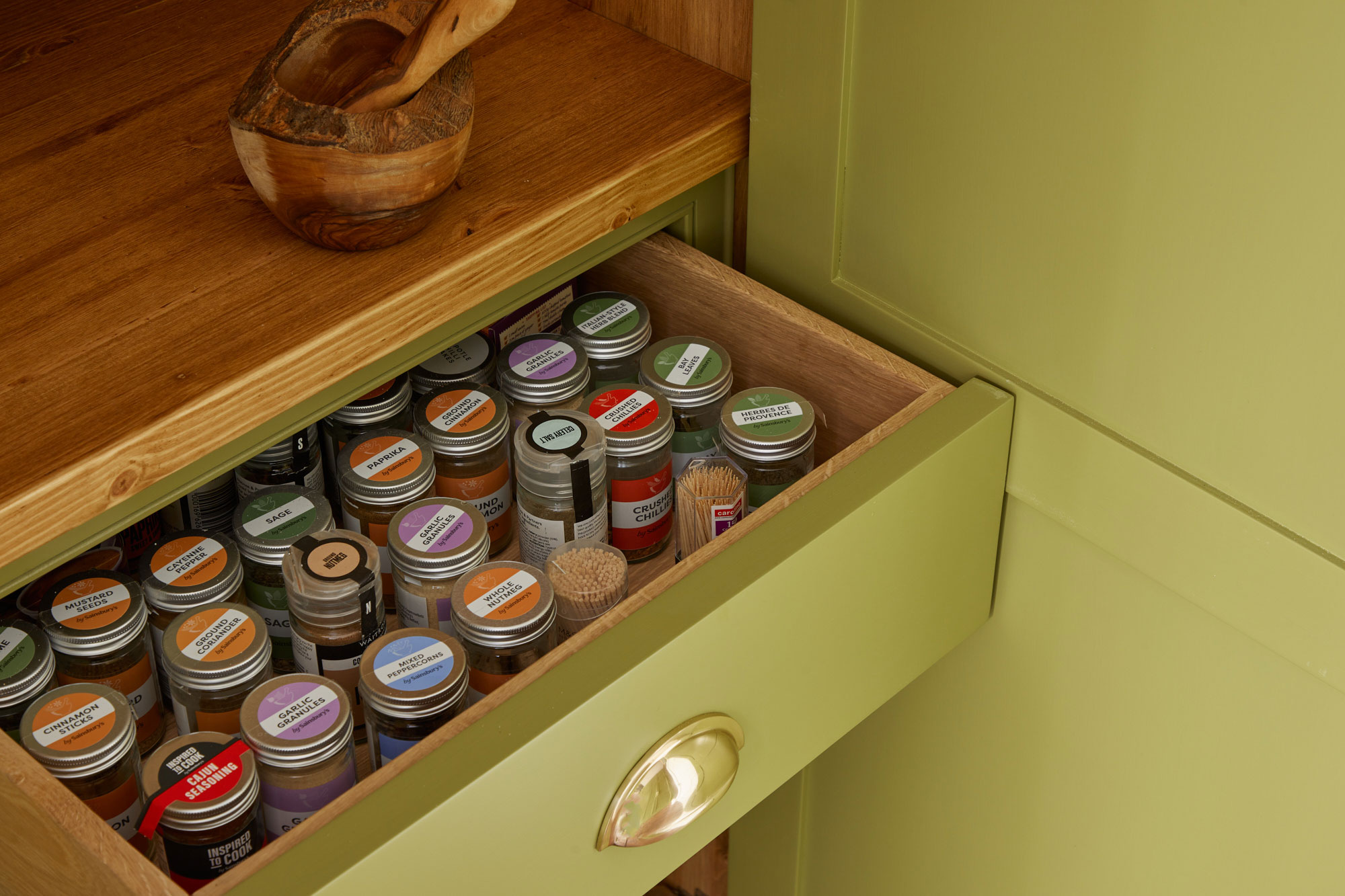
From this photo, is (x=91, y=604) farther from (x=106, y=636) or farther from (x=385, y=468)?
(x=385, y=468)

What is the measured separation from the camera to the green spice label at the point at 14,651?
2.70ft

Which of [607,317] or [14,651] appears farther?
[607,317]

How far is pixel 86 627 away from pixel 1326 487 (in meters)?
0.76

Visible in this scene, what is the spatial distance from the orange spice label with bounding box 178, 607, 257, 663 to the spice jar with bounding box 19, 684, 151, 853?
53 mm

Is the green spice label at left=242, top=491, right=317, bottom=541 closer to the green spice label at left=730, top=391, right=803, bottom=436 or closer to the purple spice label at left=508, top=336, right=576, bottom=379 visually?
the purple spice label at left=508, top=336, right=576, bottom=379

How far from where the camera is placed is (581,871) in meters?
0.78

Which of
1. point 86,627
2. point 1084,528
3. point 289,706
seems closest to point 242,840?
point 289,706

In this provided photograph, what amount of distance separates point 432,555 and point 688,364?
0.85ft

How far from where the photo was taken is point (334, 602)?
863mm

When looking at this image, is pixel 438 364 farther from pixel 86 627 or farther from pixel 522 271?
pixel 86 627

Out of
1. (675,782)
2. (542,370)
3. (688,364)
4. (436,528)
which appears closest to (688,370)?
(688,364)

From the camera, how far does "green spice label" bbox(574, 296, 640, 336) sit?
1.06 metres

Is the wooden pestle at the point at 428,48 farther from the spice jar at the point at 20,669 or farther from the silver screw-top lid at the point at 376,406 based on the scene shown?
the spice jar at the point at 20,669

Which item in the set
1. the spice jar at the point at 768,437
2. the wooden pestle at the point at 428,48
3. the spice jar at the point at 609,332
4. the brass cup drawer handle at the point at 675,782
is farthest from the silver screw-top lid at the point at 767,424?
the wooden pestle at the point at 428,48
